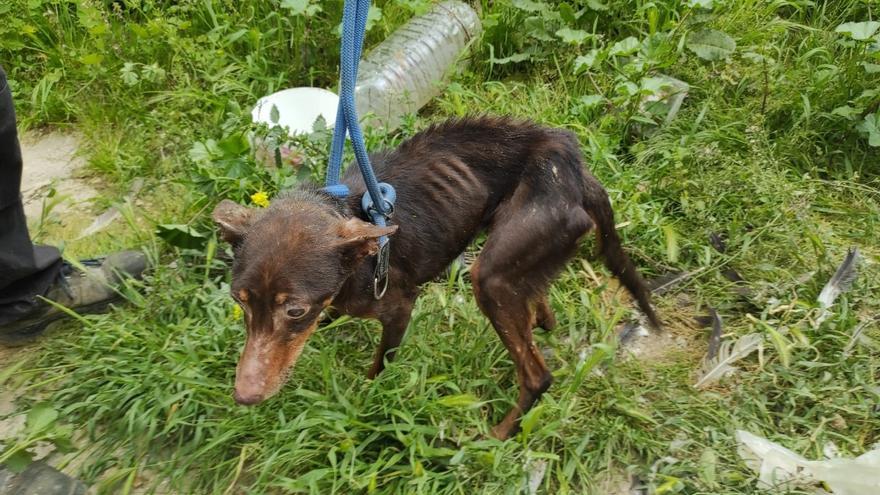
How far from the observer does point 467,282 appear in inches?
135

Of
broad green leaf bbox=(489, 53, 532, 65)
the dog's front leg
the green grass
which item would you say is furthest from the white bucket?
the dog's front leg

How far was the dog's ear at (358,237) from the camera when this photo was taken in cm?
230

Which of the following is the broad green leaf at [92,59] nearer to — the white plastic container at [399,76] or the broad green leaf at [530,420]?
the white plastic container at [399,76]

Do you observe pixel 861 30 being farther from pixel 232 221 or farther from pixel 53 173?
pixel 53 173

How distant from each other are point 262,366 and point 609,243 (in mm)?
1493

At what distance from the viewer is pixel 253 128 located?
12.1ft

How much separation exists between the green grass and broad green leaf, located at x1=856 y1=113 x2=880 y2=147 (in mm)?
103

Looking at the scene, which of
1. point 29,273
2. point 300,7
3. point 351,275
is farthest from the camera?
point 300,7

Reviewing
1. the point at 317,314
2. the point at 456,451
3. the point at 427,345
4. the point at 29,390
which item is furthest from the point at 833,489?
the point at 29,390

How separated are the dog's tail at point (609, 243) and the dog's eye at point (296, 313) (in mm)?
1224

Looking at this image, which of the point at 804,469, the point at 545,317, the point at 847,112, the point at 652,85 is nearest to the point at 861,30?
the point at 847,112

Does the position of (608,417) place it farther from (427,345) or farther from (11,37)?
(11,37)

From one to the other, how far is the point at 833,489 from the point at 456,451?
1362mm

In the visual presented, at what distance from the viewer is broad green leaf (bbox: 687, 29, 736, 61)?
428cm
